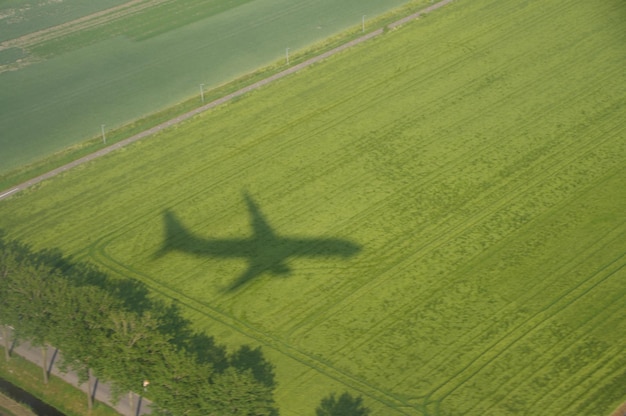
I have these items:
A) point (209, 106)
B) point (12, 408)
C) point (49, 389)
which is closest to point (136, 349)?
point (49, 389)

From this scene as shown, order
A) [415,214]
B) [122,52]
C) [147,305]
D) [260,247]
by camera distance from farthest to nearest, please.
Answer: [122,52]
[415,214]
[260,247]
[147,305]

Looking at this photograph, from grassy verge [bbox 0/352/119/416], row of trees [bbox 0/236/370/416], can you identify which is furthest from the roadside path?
row of trees [bbox 0/236/370/416]

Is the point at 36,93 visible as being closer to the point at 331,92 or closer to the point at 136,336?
the point at 331,92

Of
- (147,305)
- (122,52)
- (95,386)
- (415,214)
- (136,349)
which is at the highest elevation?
(122,52)

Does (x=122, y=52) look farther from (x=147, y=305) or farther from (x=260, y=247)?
(x=147, y=305)

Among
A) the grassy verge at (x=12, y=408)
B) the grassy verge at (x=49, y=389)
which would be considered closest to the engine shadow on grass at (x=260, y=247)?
the grassy verge at (x=49, y=389)

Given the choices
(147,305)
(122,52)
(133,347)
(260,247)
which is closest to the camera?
(133,347)
